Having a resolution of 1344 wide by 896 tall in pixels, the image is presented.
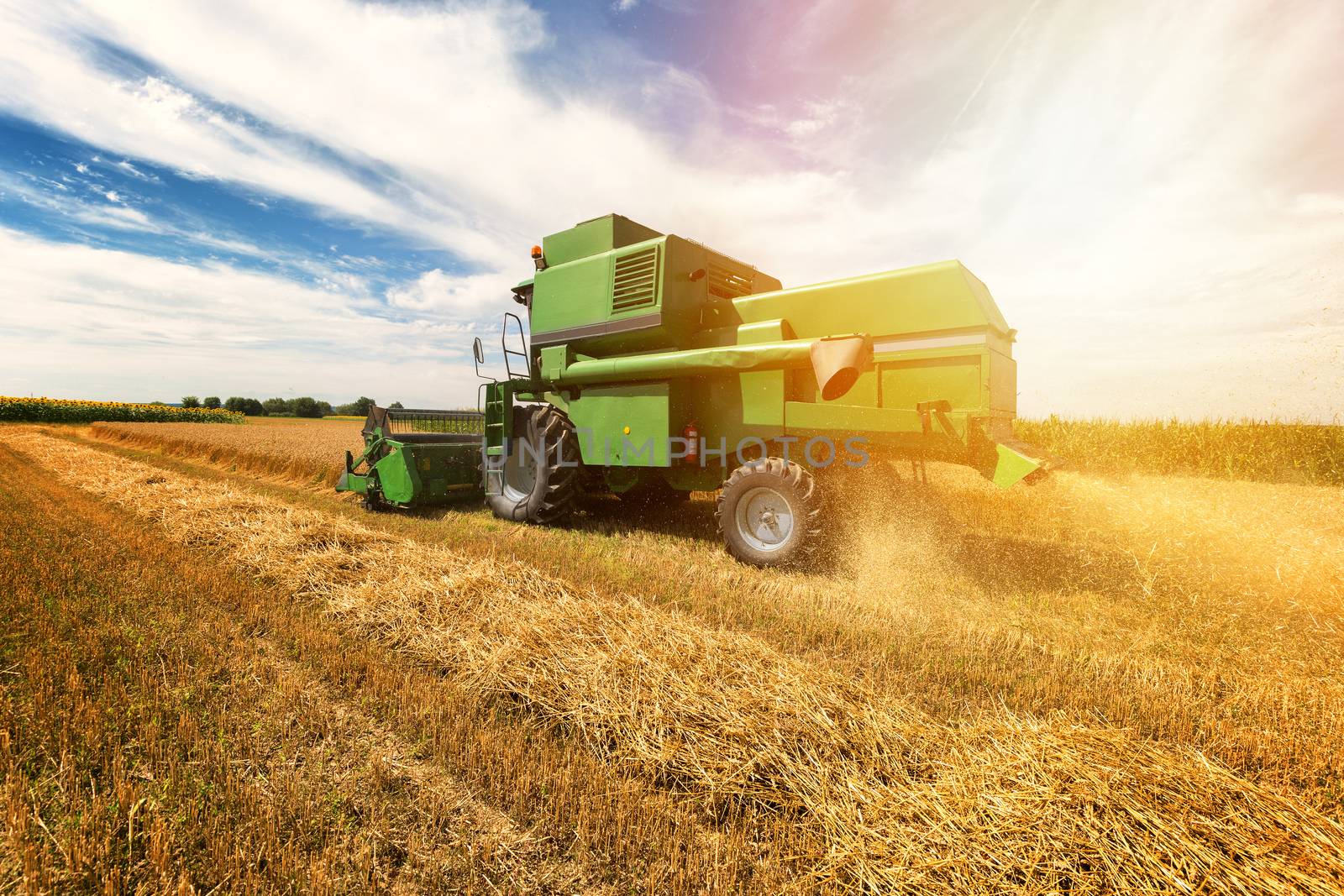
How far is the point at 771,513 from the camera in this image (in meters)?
4.74

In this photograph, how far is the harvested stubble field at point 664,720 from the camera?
5.25ft

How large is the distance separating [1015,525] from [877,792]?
5481 millimetres

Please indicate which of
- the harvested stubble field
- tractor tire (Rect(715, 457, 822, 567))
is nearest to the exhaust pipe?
tractor tire (Rect(715, 457, 822, 567))

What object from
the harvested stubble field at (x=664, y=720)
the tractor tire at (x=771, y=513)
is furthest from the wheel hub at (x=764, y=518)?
the harvested stubble field at (x=664, y=720)

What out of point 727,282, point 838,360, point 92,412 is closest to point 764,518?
point 838,360

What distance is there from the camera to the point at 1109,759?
187 centimetres

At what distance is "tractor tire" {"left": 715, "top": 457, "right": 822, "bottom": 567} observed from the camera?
436 centimetres

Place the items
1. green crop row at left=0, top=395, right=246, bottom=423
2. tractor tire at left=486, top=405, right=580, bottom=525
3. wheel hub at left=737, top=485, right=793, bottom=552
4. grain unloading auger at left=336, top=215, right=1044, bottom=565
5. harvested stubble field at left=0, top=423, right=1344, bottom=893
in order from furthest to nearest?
1. green crop row at left=0, top=395, right=246, bottom=423
2. tractor tire at left=486, top=405, right=580, bottom=525
3. wheel hub at left=737, top=485, right=793, bottom=552
4. grain unloading auger at left=336, top=215, right=1044, bottom=565
5. harvested stubble field at left=0, top=423, right=1344, bottom=893

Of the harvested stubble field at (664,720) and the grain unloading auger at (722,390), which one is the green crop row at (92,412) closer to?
the grain unloading auger at (722,390)

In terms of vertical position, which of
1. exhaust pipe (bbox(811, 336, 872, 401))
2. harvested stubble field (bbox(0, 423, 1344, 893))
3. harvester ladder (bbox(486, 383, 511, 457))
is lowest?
harvested stubble field (bbox(0, 423, 1344, 893))

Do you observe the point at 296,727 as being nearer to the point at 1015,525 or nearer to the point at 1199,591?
the point at 1199,591

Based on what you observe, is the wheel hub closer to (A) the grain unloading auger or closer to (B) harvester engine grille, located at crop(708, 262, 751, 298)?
(A) the grain unloading auger

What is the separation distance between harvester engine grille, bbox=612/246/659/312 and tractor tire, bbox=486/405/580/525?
150cm

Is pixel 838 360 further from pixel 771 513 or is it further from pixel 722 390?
pixel 771 513
